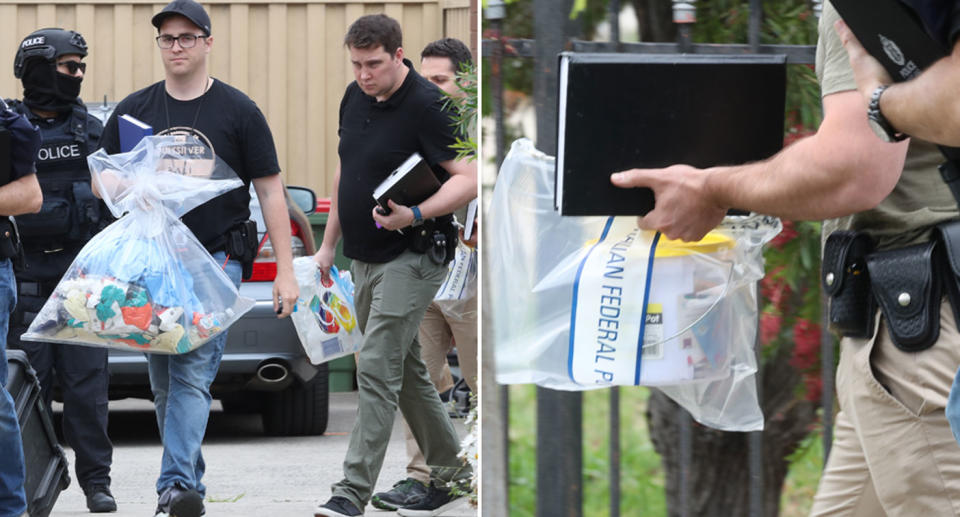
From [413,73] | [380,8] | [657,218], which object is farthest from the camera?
[380,8]

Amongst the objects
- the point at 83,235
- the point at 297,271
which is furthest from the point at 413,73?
the point at 83,235

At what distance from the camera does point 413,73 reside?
212 inches

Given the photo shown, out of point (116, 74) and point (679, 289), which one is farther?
point (116, 74)

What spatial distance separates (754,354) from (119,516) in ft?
10.5

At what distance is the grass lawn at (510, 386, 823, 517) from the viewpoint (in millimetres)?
4936

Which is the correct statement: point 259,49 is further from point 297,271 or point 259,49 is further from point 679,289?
point 679,289

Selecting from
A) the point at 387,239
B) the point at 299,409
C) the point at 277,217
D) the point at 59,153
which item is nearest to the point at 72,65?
the point at 59,153

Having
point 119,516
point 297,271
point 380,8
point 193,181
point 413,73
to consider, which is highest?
point 380,8

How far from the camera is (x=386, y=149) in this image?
5.25 m

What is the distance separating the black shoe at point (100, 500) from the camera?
18.3 ft

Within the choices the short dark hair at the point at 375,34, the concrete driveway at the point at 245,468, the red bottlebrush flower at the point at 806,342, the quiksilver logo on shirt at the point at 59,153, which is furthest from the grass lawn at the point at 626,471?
the quiksilver logo on shirt at the point at 59,153

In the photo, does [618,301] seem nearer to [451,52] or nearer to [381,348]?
[381,348]

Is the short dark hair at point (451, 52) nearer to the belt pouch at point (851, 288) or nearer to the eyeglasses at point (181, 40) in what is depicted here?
the eyeglasses at point (181, 40)

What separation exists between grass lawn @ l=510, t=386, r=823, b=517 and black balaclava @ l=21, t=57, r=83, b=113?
2241mm
